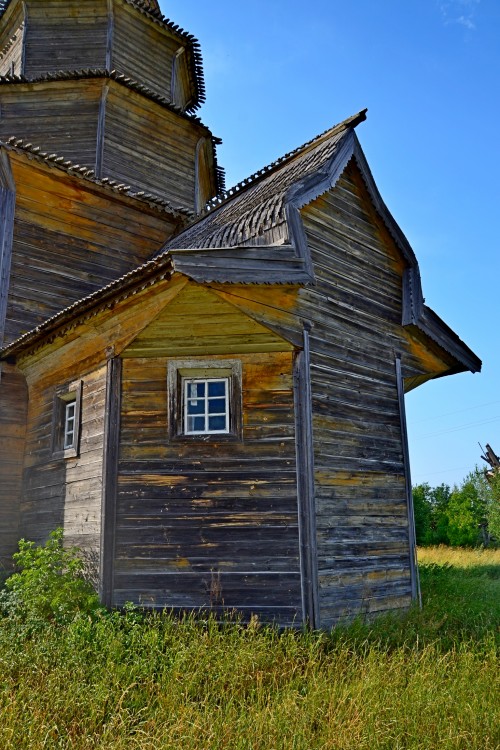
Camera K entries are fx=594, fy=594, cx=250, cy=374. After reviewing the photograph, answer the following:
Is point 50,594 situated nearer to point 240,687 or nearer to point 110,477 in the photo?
point 110,477

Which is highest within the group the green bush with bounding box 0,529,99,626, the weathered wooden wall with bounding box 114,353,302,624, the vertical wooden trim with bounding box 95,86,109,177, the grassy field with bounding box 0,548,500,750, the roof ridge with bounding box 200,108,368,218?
the vertical wooden trim with bounding box 95,86,109,177

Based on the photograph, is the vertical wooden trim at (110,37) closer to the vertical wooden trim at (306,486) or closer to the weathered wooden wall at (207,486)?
the weathered wooden wall at (207,486)

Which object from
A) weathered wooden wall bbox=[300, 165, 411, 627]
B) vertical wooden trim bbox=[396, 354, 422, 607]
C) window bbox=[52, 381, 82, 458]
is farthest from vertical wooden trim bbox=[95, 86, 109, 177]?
vertical wooden trim bbox=[396, 354, 422, 607]

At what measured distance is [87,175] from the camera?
38.4ft

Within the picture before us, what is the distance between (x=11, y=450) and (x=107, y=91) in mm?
8242

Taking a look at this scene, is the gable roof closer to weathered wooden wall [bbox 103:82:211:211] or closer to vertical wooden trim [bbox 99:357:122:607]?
vertical wooden trim [bbox 99:357:122:607]

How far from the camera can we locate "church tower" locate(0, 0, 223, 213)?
519 inches

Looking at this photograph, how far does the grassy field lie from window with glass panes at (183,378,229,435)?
7.85 feet

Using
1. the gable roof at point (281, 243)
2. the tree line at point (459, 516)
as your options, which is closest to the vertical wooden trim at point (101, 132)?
the gable roof at point (281, 243)

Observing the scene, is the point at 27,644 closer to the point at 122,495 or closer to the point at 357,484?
the point at 122,495

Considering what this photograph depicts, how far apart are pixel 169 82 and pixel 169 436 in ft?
36.9

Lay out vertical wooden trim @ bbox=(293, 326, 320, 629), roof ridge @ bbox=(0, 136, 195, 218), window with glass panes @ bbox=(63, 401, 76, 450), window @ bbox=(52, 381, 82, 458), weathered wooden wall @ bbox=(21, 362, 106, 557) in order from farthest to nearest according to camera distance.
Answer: roof ridge @ bbox=(0, 136, 195, 218) → window with glass panes @ bbox=(63, 401, 76, 450) → window @ bbox=(52, 381, 82, 458) → weathered wooden wall @ bbox=(21, 362, 106, 557) → vertical wooden trim @ bbox=(293, 326, 320, 629)

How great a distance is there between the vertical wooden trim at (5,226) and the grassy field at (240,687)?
19.1 ft

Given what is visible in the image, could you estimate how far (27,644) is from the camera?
21.1ft
